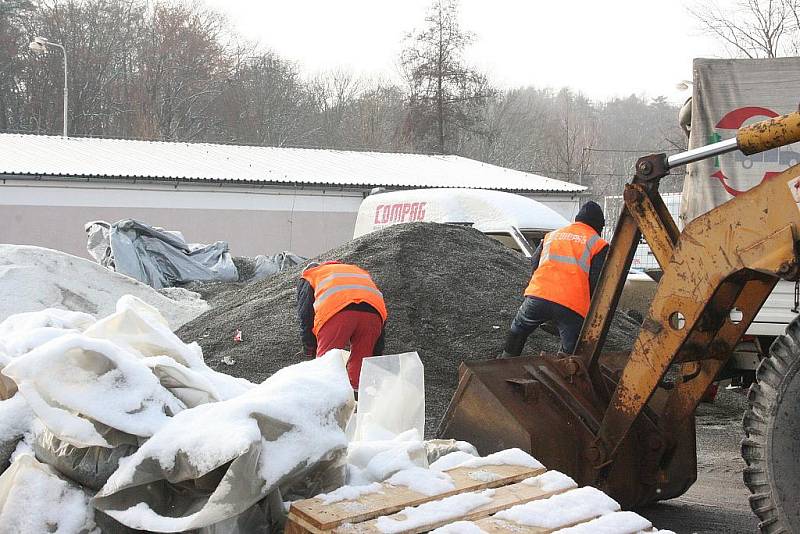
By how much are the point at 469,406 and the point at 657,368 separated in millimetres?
961

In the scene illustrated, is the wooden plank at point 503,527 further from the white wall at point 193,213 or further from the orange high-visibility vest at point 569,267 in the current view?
the white wall at point 193,213

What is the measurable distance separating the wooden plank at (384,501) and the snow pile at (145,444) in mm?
146

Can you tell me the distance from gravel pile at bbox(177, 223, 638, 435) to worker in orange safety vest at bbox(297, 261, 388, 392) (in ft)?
4.25

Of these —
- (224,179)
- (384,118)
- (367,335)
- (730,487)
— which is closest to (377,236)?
(367,335)

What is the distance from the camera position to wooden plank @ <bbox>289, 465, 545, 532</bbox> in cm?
278

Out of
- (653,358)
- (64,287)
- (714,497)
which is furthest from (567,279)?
(64,287)

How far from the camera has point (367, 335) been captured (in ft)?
19.0

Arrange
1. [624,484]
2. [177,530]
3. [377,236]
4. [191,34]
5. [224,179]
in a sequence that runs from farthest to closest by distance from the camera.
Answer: [191,34] < [224,179] < [377,236] < [624,484] < [177,530]

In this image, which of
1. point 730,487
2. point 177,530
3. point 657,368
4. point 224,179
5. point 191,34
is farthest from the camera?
point 191,34

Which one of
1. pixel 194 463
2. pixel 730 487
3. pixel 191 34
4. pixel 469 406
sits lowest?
pixel 730 487

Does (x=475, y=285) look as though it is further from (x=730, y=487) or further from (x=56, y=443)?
(x=56, y=443)

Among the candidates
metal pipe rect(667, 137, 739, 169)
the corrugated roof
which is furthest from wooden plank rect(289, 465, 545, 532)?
the corrugated roof

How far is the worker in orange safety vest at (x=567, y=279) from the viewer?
20.7 feet

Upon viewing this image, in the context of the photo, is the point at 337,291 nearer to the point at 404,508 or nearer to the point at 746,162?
the point at 404,508
